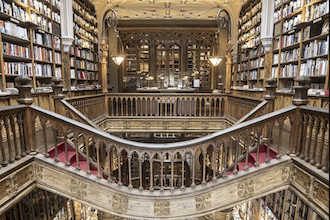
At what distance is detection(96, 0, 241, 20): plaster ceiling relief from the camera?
7.43 m

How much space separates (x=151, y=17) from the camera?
30.5 ft

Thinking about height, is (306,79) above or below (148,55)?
below

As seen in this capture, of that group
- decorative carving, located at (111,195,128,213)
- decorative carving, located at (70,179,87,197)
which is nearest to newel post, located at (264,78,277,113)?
decorative carving, located at (111,195,128,213)

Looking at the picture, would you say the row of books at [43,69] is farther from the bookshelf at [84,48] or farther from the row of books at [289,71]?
the row of books at [289,71]

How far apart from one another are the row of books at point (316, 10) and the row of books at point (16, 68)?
5.63 meters

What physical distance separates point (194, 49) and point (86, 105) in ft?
22.6

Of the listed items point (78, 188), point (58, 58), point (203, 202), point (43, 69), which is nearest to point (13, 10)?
point (43, 69)

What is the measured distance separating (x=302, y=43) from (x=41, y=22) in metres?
5.57

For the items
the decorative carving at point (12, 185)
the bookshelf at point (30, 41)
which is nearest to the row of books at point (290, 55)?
the decorative carving at point (12, 185)

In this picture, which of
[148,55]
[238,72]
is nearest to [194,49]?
[148,55]

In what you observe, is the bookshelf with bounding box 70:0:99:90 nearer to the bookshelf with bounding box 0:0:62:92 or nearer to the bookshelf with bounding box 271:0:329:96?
the bookshelf with bounding box 0:0:62:92

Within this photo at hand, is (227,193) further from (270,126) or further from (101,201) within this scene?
(101,201)

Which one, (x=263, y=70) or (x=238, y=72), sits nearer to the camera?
(x=263, y=70)

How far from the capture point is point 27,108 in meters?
2.37
